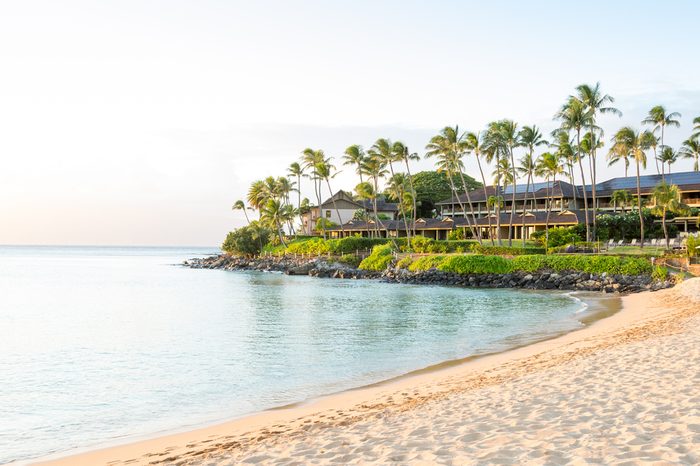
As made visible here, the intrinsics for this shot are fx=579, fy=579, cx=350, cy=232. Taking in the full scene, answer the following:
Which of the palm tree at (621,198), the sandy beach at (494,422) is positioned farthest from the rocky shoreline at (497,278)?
the sandy beach at (494,422)

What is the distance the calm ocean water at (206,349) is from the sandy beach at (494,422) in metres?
1.54

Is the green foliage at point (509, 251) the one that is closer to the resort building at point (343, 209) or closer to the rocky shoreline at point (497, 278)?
the rocky shoreline at point (497, 278)

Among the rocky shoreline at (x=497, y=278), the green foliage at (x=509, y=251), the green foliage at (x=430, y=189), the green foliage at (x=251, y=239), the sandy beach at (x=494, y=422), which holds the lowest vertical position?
the rocky shoreline at (x=497, y=278)

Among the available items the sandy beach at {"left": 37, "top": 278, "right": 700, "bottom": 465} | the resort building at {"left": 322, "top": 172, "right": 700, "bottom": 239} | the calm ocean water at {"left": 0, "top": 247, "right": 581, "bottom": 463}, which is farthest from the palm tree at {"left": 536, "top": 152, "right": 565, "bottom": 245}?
the sandy beach at {"left": 37, "top": 278, "right": 700, "bottom": 465}

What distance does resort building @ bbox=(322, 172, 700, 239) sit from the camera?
211ft

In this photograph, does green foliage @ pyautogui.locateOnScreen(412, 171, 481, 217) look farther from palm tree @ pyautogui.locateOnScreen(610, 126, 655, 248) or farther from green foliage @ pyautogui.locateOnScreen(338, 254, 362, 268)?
palm tree @ pyautogui.locateOnScreen(610, 126, 655, 248)

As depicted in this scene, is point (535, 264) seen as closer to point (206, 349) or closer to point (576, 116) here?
point (576, 116)

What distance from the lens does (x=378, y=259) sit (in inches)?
2500

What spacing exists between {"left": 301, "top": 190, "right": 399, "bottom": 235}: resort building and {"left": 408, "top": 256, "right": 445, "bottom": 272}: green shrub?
3967 cm

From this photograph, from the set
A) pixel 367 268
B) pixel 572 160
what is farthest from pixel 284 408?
pixel 572 160

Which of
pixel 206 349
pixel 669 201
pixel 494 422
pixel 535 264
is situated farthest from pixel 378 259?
pixel 494 422

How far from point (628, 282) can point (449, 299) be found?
13.4 m

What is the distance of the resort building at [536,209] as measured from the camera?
211 ft

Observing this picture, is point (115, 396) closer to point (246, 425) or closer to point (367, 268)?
point (246, 425)
